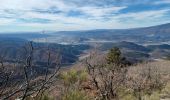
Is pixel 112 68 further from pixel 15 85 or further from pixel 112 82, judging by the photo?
pixel 15 85

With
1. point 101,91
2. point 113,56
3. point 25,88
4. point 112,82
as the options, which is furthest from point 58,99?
point 113,56

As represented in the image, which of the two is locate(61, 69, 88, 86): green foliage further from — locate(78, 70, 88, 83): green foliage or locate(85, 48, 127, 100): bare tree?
locate(85, 48, 127, 100): bare tree

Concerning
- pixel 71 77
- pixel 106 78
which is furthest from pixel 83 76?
pixel 106 78

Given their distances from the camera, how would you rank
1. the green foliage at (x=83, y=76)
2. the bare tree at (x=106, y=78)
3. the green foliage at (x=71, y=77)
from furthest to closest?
the green foliage at (x=83, y=76) < the green foliage at (x=71, y=77) < the bare tree at (x=106, y=78)

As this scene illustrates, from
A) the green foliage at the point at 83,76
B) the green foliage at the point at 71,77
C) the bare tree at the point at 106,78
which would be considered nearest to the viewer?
the bare tree at the point at 106,78

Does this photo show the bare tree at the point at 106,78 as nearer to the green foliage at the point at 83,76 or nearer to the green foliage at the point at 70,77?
the green foliage at the point at 70,77

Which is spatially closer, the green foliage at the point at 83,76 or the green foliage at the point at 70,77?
the green foliage at the point at 70,77

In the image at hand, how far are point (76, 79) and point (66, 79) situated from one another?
3.58 feet

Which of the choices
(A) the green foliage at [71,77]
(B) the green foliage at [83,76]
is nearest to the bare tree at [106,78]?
(A) the green foliage at [71,77]

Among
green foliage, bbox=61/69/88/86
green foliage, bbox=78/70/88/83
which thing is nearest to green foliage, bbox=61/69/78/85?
green foliage, bbox=61/69/88/86

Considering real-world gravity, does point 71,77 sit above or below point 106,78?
below

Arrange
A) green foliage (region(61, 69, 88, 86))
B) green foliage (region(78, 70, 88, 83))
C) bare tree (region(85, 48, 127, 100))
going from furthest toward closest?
green foliage (region(78, 70, 88, 83)) < green foliage (region(61, 69, 88, 86)) < bare tree (region(85, 48, 127, 100))

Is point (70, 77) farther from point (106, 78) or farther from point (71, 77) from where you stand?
point (106, 78)

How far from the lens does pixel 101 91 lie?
619 inches
